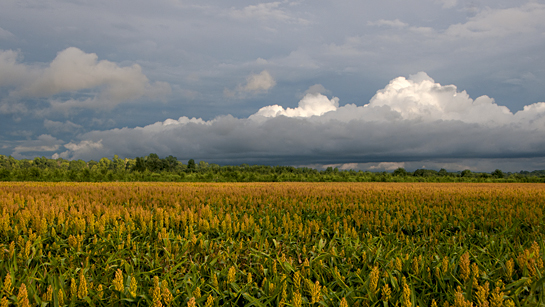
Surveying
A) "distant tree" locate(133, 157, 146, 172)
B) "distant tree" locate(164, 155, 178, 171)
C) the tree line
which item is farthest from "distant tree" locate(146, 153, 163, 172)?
the tree line

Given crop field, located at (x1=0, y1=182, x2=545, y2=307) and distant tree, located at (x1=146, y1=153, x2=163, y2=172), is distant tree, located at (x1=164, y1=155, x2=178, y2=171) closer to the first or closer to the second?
distant tree, located at (x1=146, y1=153, x2=163, y2=172)

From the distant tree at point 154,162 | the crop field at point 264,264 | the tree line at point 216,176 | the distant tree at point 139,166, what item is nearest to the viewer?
the crop field at point 264,264

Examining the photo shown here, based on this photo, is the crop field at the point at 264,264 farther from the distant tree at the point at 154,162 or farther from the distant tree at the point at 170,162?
the distant tree at the point at 170,162

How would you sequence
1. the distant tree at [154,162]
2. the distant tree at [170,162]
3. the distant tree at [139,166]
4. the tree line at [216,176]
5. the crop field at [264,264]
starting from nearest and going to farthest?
the crop field at [264,264] → the tree line at [216,176] → the distant tree at [139,166] → the distant tree at [154,162] → the distant tree at [170,162]

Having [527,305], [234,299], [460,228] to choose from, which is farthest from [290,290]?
[460,228]

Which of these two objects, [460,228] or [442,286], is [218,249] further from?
[460,228]

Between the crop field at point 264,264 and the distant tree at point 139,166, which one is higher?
the crop field at point 264,264

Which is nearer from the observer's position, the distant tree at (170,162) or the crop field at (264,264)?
the crop field at (264,264)

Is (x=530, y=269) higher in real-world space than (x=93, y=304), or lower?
higher

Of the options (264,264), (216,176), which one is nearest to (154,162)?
(216,176)

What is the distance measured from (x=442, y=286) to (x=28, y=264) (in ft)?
19.4

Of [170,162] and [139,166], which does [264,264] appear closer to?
[139,166]

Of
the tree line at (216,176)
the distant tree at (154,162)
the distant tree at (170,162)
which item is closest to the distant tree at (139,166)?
the distant tree at (154,162)

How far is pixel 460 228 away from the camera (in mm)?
6812
